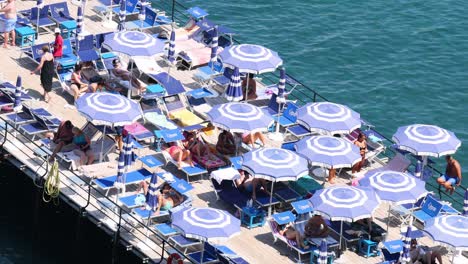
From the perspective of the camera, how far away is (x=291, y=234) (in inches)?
1937

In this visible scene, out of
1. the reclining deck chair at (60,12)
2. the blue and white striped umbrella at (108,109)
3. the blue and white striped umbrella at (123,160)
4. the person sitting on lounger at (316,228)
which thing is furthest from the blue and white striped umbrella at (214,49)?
the person sitting on lounger at (316,228)

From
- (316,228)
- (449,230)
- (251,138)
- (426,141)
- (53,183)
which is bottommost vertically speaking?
(53,183)

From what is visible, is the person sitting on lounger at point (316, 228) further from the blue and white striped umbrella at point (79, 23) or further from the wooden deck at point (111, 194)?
the blue and white striped umbrella at point (79, 23)

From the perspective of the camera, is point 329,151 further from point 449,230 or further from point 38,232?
point 38,232

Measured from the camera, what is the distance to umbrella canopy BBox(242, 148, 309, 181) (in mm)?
49406

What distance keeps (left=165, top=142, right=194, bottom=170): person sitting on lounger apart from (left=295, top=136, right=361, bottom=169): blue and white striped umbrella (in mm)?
3912

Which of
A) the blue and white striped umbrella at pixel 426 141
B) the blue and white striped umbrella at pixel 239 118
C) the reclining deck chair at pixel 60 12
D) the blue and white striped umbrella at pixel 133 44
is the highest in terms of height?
the blue and white striped umbrella at pixel 133 44

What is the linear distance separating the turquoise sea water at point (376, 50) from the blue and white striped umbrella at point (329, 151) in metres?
12.3

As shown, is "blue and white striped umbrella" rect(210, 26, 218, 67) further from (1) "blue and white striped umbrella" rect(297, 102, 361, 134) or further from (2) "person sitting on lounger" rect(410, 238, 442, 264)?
(2) "person sitting on lounger" rect(410, 238, 442, 264)

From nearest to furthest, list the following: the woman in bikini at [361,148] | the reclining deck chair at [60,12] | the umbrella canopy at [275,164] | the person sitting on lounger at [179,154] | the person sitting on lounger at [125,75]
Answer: the umbrella canopy at [275,164], the person sitting on lounger at [179,154], the woman in bikini at [361,148], the person sitting on lounger at [125,75], the reclining deck chair at [60,12]

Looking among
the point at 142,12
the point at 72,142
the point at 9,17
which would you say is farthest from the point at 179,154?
the point at 142,12

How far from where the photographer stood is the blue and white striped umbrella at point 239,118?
52.2m

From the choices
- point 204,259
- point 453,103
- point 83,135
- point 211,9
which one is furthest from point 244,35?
point 204,259

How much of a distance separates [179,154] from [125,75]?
6.01 m
